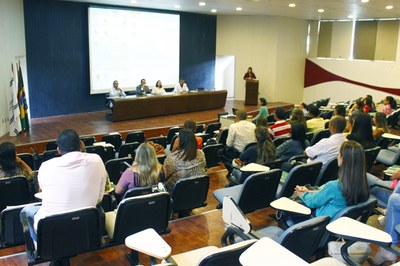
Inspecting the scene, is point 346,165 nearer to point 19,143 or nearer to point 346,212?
point 346,212

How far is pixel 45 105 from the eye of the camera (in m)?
11.5

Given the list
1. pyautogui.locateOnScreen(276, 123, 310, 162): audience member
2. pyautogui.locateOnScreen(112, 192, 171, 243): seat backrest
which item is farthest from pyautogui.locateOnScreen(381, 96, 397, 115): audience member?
pyautogui.locateOnScreen(112, 192, 171, 243): seat backrest

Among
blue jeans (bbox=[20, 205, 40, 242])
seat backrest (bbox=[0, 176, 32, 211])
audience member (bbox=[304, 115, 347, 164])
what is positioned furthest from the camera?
audience member (bbox=[304, 115, 347, 164])

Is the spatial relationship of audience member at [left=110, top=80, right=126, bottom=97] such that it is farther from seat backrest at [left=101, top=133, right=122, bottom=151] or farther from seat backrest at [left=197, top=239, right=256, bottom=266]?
seat backrest at [left=197, top=239, right=256, bottom=266]

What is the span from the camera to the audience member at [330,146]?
4.65 m

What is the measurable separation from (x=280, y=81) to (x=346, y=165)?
13.0 metres

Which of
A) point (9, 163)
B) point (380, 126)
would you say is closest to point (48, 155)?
point (9, 163)

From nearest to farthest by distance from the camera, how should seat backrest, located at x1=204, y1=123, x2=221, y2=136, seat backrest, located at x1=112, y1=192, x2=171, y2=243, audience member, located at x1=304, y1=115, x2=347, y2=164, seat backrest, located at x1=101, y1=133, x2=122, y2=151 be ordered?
seat backrest, located at x1=112, y1=192, x2=171, y2=243 < audience member, located at x1=304, y1=115, x2=347, y2=164 < seat backrest, located at x1=101, y1=133, x2=122, y2=151 < seat backrest, located at x1=204, y1=123, x2=221, y2=136

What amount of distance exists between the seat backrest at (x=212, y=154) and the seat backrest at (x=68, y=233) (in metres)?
3.16

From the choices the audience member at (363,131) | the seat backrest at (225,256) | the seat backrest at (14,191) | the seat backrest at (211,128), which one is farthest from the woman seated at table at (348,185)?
the seat backrest at (211,128)

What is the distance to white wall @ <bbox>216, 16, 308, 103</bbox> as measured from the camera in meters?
15.1

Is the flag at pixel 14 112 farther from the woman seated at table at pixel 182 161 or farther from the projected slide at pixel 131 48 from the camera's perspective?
the woman seated at table at pixel 182 161

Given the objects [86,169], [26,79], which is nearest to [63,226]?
[86,169]

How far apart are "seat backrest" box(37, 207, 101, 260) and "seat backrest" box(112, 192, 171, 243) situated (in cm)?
20
